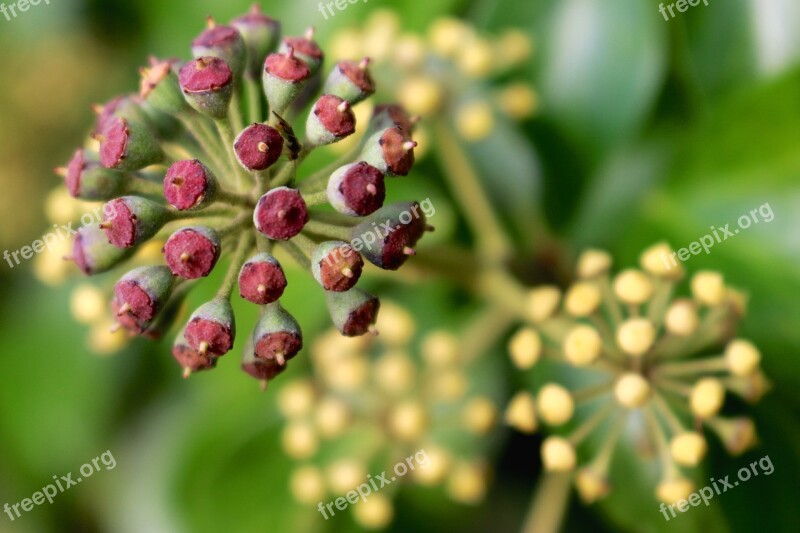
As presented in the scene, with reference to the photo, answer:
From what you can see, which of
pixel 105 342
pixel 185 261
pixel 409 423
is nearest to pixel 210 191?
pixel 185 261

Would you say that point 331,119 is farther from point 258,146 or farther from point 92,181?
point 92,181

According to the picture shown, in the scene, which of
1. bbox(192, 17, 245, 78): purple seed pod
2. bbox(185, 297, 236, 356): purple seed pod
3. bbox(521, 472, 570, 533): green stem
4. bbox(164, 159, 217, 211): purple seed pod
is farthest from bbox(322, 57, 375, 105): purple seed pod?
bbox(521, 472, 570, 533): green stem

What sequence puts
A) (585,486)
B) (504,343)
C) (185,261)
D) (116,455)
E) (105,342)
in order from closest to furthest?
1. (185,261)
2. (585,486)
3. (105,342)
4. (504,343)
5. (116,455)

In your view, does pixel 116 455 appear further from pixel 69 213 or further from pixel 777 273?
Result: pixel 777 273

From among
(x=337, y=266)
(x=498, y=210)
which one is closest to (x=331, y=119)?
(x=337, y=266)

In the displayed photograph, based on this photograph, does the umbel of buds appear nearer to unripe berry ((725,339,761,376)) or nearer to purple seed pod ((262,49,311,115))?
purple seed pod ((262,49,311,115))

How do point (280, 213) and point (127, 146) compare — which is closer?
point (280, 213)

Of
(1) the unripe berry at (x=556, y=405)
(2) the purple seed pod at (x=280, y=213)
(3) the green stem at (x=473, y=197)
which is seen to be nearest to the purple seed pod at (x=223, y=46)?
(2) the purple seed pod at (x=280, y=213)
